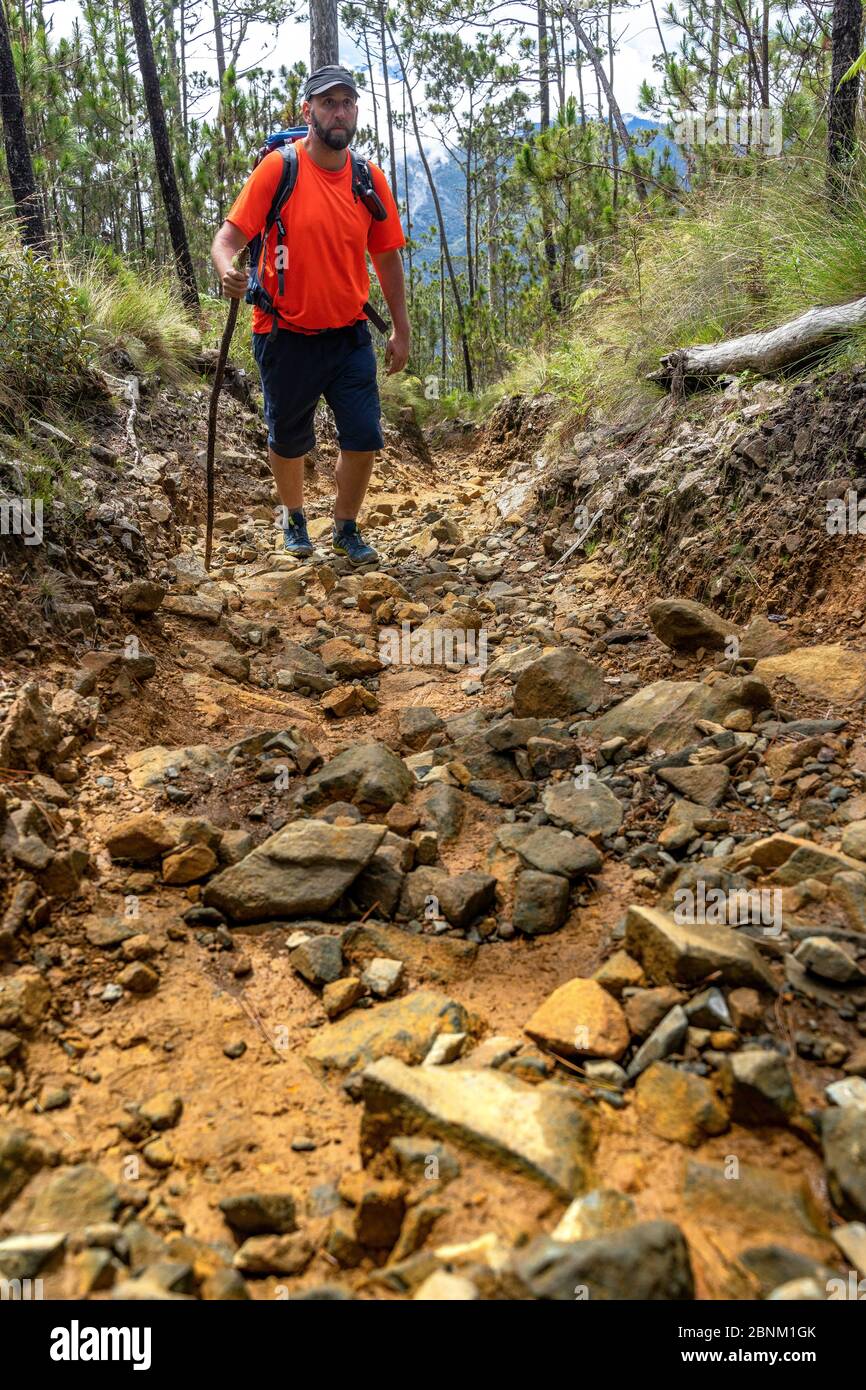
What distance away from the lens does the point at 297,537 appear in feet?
18.7

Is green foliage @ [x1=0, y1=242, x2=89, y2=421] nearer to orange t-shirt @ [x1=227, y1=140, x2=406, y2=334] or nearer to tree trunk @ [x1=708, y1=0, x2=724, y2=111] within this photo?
orange t-shirt @ [x1=227, y1=140, x2=406, y2=334]

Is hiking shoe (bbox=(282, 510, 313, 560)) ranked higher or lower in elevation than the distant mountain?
lower

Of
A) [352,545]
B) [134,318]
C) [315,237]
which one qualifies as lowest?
[352,545]

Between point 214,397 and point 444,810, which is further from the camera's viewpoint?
point 214,397

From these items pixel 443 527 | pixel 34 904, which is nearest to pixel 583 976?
pixel 34 904

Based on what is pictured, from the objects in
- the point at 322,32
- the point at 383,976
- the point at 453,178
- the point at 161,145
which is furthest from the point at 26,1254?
the point at 453,178

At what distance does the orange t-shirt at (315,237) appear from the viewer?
4.43m

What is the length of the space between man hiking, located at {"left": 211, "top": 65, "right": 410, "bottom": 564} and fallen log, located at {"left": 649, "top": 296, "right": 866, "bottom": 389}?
1.64 metres

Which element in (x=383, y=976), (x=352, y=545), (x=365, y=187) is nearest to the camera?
Answer: (x=383, y=976)

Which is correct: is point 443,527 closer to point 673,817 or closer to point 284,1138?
point 673,817

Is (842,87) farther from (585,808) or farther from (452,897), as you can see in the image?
(452,897)

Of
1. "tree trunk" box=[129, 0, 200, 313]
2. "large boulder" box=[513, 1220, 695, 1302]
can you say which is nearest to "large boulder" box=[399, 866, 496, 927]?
"large boulder" box=[513, 1220, 695, 1302]

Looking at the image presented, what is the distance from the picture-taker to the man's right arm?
4.30 metres

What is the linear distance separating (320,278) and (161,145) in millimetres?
7478
